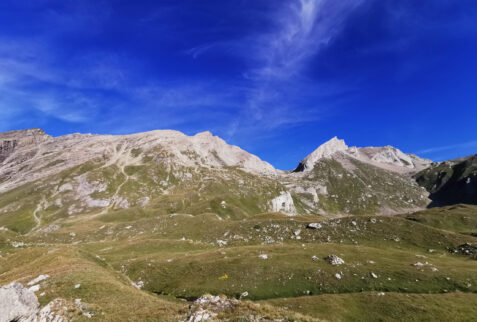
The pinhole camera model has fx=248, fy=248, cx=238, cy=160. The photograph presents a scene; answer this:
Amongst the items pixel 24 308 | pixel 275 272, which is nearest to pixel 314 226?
pixel 275 272

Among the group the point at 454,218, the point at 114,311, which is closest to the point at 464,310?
the point at 114,311

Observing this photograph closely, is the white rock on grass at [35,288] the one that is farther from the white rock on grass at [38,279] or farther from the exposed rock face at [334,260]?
the exposed rock face at [334,260]

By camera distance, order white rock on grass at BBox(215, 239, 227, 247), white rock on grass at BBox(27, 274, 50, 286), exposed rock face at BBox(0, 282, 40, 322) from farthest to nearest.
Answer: white rock on grass at BBox(215, 239, 227, 247), white rock on grass at BBox(27, 274, 50, 286), exposed rock face at BBox(0, 282, 40, 322)

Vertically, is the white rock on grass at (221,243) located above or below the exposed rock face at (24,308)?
above

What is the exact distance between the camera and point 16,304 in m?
22.2

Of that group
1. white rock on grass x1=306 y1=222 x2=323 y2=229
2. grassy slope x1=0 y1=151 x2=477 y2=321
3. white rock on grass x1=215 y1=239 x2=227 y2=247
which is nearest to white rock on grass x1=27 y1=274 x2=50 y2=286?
grassy slope x1=0 y1=151 x2=477 y2=321

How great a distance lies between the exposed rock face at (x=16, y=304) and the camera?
69.7 ft

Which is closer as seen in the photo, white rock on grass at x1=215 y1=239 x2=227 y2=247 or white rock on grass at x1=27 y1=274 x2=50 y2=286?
white rock on grass at x1=27 y1=274 x2=50 y2=286

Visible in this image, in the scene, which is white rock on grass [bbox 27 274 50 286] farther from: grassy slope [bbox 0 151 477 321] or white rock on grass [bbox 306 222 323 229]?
white rock on grass [bbox 306 222 323 229]

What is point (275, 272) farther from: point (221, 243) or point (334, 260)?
point (221, 243)

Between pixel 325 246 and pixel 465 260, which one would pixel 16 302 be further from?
pixel 465 260

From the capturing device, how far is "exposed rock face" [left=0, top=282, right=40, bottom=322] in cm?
2123

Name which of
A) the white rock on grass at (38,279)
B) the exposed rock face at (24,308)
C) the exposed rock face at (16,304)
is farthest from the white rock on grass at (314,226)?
the exposed rock face at (16,304)

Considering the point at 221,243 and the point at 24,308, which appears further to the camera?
the point at 221,243
